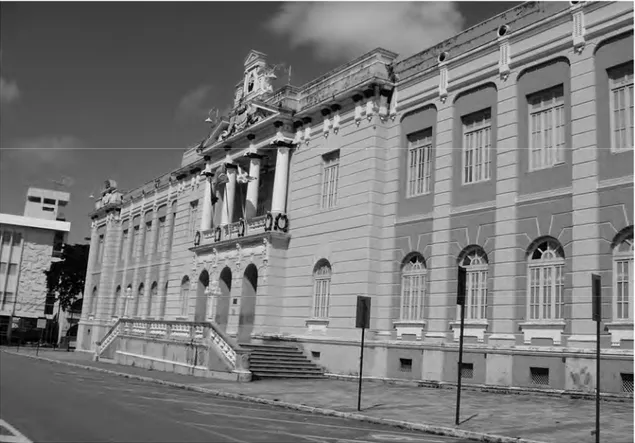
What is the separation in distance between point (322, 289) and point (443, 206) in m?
7.01

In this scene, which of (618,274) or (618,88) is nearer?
(618,274)

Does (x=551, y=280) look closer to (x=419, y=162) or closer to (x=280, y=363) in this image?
(x=419, y=162)

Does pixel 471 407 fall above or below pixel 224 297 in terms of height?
below

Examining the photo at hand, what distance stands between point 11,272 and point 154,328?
50.8 m

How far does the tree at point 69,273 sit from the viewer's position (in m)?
65.8

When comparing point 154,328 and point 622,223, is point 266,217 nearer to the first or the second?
point 154,328

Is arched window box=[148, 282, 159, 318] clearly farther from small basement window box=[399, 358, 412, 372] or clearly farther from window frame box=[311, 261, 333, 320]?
small basement window box=[399, 358, 412, 372]

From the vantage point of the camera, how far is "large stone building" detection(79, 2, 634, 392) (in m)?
18.4

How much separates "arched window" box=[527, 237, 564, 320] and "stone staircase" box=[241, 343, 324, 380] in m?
9.53

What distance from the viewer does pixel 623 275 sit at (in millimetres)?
17438

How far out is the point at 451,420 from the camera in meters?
14.1

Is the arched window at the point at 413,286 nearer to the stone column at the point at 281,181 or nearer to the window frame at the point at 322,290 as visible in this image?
the window frame at the point at 322,290

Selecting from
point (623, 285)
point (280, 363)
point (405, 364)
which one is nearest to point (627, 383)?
point (623, 285)

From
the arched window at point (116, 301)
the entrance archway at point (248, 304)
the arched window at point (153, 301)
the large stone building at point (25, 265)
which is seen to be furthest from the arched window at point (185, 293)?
the large stone building at point (25, 265)
